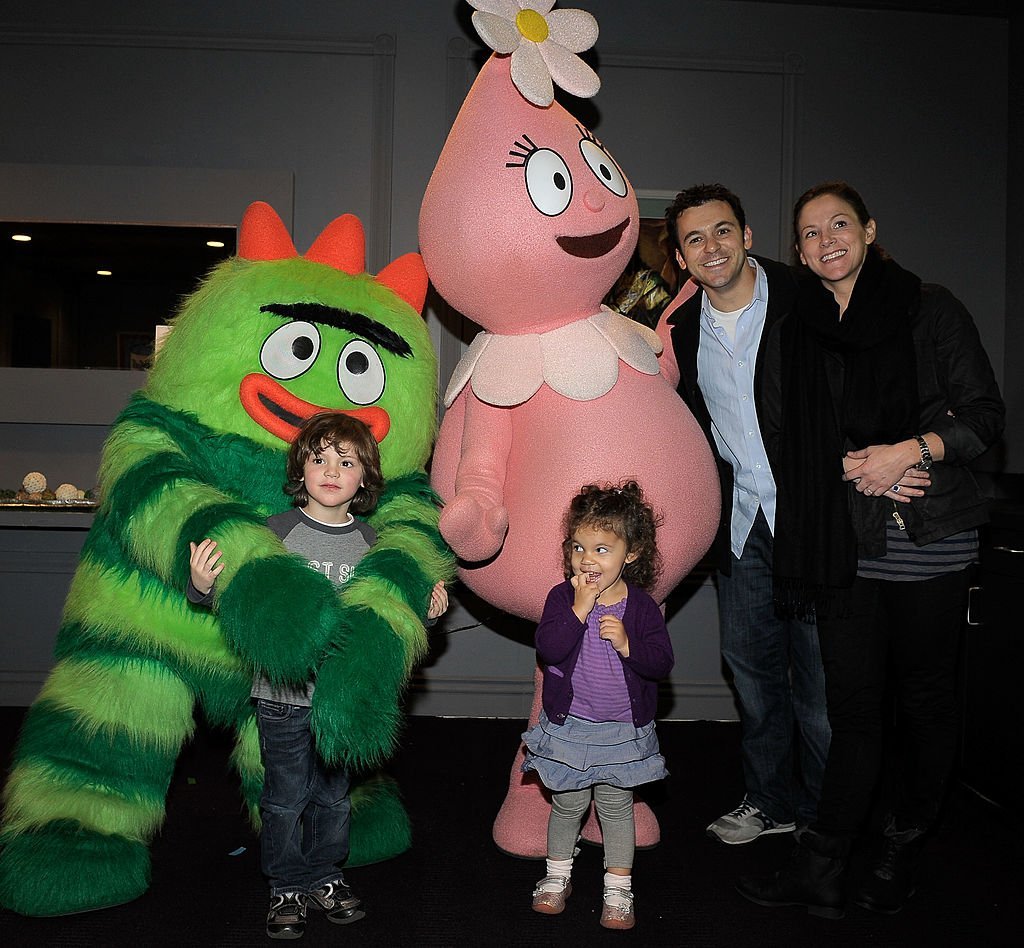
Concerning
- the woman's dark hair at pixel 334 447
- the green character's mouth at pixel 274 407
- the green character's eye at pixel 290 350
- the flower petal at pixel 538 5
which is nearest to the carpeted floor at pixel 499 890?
the woman's dark hair at pixel 334 447

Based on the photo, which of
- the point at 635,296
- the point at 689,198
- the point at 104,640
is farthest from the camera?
the point at 635,296

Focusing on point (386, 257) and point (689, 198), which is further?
point (386, 257)

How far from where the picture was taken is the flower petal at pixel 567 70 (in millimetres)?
2039

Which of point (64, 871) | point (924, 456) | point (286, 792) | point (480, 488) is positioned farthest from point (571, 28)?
point (64, 871)

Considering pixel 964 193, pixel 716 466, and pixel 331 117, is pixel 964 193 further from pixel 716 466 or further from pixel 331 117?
pixel 331 117

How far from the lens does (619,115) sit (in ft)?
10.4

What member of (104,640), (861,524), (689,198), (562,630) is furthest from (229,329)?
(861,524)

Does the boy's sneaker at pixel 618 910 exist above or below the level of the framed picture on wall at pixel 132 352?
below

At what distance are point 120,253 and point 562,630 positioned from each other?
7.40ft

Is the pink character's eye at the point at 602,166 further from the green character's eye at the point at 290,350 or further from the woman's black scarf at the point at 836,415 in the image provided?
the green character's eye at the point at 290,350

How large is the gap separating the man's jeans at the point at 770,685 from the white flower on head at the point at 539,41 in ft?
3.61

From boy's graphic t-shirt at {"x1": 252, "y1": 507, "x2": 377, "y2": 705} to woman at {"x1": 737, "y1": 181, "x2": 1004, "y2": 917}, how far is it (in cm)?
96

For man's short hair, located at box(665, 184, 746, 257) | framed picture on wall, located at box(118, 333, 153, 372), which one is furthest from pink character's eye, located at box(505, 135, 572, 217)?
framed picture on wall, located at box(118, 333, 153, 372)

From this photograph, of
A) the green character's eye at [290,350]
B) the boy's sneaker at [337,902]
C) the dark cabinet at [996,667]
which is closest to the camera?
the boy's sneaker at [337,902]
